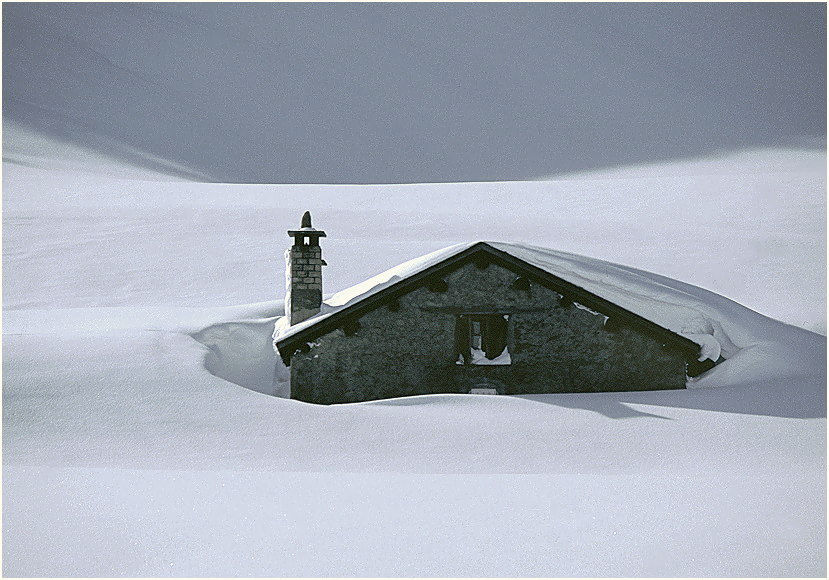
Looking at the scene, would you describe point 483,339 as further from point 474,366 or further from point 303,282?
point 303,282

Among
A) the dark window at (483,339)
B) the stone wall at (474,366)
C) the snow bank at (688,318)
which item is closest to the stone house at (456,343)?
the stone wall at (474,366)

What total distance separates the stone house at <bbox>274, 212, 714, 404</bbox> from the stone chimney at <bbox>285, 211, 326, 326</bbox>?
1.26 meters

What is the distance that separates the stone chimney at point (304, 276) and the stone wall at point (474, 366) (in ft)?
4.79

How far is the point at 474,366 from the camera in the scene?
16.5 metres

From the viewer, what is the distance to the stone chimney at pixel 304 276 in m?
17.8

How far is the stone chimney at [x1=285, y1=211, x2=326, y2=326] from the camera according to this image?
703 inches

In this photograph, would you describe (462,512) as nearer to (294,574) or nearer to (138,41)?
(294,574)

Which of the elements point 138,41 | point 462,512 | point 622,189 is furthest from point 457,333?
point 138,41

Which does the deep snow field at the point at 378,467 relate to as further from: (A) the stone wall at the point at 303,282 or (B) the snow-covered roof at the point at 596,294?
(A) the stone wall at the point at 303,282

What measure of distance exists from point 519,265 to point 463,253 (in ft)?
3.20

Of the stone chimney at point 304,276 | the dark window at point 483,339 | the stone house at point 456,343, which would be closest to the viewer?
the stone house at point 456,343

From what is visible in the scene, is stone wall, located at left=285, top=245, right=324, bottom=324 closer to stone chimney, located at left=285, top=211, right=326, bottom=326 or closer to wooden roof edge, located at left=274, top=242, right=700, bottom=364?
stone chimney, located at left=285, top=211, right=326, bottom=326

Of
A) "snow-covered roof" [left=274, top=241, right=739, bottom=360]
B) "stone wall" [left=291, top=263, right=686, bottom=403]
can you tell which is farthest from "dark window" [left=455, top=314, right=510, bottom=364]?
"snow-covered roof" [left=274, top=241, right=739, bottom=360]

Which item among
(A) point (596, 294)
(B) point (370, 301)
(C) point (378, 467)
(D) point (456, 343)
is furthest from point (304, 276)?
(C) point (378, 467)
